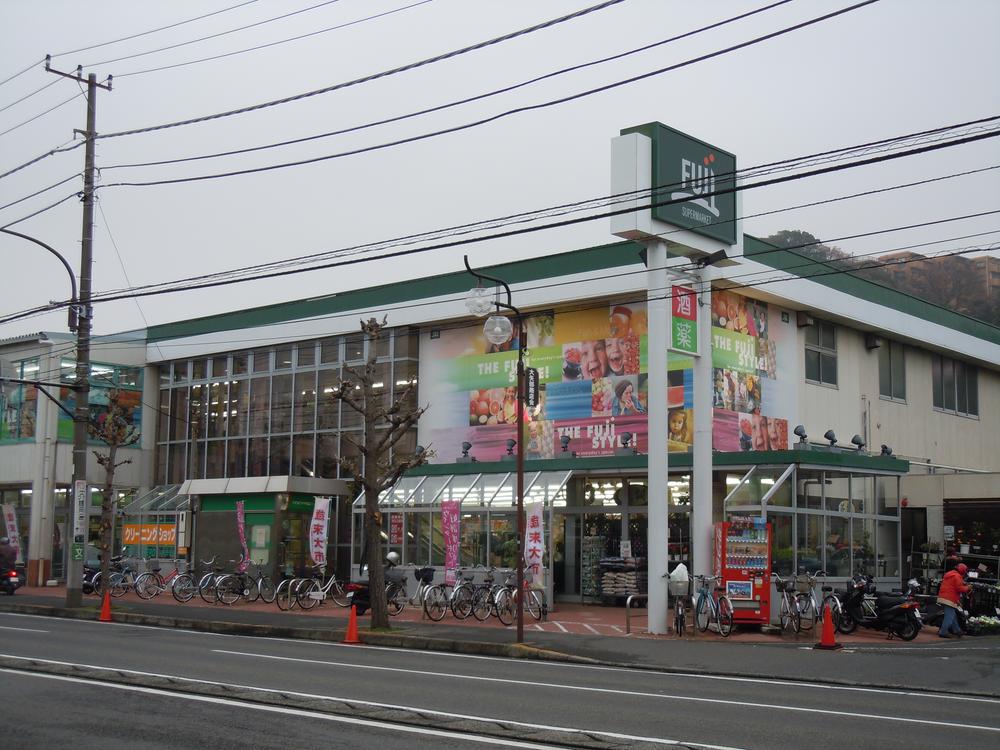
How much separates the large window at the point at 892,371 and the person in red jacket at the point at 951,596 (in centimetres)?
1482

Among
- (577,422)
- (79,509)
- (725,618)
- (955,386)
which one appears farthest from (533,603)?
(955,386)

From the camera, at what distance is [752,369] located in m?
31.2

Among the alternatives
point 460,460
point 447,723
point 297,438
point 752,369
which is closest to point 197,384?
point 297,438

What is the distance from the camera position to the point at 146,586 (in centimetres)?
3291

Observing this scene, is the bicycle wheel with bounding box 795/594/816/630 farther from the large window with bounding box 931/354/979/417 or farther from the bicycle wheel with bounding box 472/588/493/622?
the large window with bounding box 931/354/979/417

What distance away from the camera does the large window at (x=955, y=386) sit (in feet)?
130

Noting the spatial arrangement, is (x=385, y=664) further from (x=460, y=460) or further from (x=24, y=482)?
(x=24, y=482)

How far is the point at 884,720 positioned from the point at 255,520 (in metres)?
24.9

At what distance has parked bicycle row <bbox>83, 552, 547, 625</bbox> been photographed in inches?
1023

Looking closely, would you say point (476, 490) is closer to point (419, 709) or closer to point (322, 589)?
point (322, 589)

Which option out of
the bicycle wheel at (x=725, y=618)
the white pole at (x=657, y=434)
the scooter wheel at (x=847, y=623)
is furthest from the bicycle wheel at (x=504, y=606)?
the scooter wheel at (x=847, y=623)

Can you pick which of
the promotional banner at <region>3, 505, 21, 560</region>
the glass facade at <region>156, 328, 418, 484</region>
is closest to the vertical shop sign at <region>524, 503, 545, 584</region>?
the glass facade at <region>156, 328, 418, 484</region>

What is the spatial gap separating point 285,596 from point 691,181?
1598 centimetres

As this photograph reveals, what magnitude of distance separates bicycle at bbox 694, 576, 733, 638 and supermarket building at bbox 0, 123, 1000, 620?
57cm
